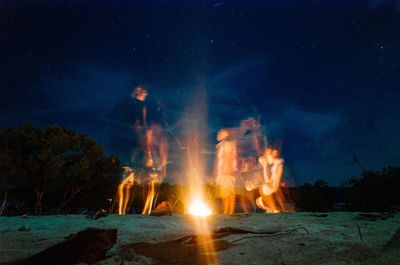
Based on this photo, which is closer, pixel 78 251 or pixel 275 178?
pixel 78 251

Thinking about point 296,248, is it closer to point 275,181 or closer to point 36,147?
point 275,181

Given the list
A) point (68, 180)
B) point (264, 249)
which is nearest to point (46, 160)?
point (68, 180)

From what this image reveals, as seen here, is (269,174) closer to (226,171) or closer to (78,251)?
→ (226,171)

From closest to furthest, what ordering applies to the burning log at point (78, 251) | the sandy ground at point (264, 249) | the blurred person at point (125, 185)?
the burning log at point (78, 251) < the sandy ground at point (264, 249) < the blurred person at point (125, 185)

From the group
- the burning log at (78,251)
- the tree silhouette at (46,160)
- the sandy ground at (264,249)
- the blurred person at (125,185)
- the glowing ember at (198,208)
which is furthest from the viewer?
the blurred person at (125,185)

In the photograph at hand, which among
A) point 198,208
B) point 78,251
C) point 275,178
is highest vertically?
point 275,178

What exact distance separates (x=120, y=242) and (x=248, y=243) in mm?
3911

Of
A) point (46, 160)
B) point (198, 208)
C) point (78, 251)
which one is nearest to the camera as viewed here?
point (78, 251)

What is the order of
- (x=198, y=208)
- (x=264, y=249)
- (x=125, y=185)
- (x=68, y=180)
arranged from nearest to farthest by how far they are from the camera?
(x=264, y=249) < (x=198, y=208) < (x=68, y=180) < (x=125, y=185)

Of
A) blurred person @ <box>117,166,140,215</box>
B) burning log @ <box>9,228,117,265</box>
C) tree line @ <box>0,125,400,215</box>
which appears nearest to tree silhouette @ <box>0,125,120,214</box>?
tree line @ <box>0,125,400,215</box>

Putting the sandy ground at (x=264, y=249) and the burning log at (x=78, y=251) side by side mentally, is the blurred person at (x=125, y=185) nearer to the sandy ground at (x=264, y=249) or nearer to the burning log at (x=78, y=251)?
the sandy ground at (x=264, y=249)

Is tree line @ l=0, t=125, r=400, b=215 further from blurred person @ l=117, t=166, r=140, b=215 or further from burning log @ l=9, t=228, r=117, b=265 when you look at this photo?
burning log @ l=9, t=228, r=117, b=265

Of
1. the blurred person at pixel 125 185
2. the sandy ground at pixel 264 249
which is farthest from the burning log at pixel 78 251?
the blurred person at pixel 125 185

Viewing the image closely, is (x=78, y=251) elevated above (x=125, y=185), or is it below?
below
